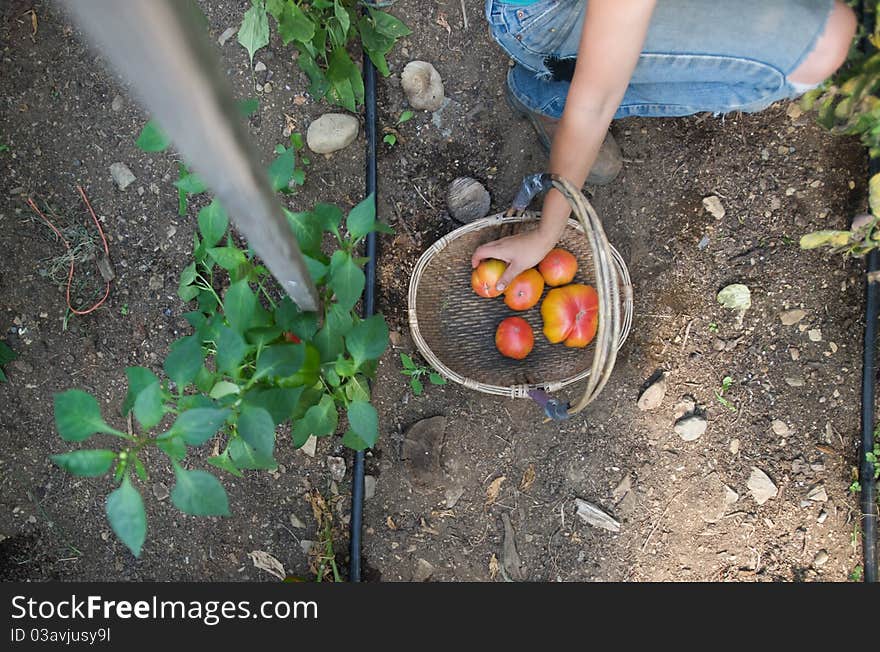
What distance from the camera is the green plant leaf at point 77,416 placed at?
0.77 m

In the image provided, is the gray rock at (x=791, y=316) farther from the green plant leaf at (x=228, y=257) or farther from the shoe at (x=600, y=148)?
the green plant leaf at (x=228, y=257)

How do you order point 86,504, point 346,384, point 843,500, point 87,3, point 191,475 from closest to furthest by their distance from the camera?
point 87,3, point 191,475, point 346,384, point 86,504, point 843,500

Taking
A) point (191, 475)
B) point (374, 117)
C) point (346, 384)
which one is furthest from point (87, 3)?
point (374, 117)

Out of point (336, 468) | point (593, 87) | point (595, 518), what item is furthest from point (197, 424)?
point (595, 518)

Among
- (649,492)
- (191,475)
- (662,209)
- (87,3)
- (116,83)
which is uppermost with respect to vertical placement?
(87,3)

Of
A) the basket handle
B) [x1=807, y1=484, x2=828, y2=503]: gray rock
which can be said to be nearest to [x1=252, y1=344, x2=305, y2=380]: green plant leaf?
the basket handle

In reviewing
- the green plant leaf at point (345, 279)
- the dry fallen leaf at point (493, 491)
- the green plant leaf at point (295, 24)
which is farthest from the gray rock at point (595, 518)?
the green plant leaf at point (295, 24)

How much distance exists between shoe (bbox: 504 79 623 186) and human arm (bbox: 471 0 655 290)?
0.44 m

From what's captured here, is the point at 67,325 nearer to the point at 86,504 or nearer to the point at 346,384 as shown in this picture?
the point at 86,504

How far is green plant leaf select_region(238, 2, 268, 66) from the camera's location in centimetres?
145

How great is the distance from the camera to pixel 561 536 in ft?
5.43

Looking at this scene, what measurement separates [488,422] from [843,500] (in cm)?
101

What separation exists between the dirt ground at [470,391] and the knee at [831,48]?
0.43m

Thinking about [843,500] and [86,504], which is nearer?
[86,504]
